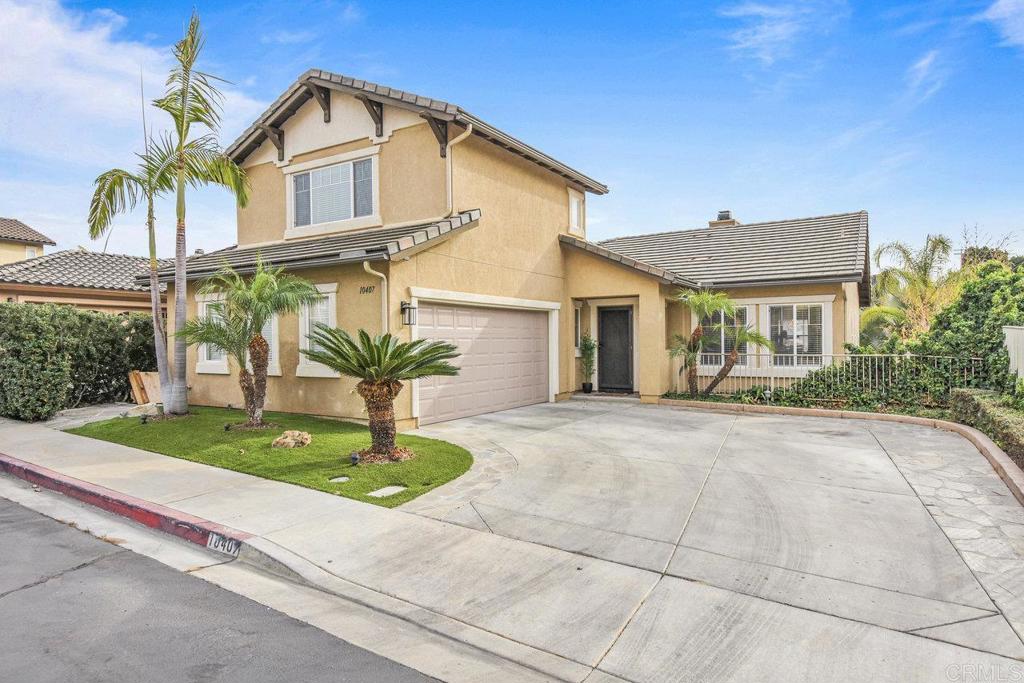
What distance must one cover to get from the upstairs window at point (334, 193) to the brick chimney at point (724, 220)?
525 inches

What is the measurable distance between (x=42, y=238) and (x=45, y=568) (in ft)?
110

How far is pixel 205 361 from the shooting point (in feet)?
42.3

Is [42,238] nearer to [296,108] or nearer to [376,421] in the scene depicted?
[296,108]

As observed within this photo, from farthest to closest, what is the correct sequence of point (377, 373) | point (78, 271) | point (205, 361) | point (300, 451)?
point (78, 271) → point (205, 361) → point (300, 451) → point (377, 373)

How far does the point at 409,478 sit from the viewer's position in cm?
693

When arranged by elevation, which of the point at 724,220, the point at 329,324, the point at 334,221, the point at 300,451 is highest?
the point at 724,220

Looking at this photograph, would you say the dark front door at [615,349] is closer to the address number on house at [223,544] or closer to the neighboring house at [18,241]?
the address number on house at [223,544]

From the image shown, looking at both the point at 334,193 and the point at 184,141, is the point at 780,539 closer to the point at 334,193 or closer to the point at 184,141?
the point at 334,193

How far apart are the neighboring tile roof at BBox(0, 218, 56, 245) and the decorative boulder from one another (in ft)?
99.2

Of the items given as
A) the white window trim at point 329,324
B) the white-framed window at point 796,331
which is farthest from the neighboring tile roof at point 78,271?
the white-framed window at point 796,331

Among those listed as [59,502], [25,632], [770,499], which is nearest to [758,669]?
[770,499]

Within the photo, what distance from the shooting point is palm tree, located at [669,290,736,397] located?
13.4 m

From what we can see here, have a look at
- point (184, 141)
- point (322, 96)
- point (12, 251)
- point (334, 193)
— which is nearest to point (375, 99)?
point (322, 96)
